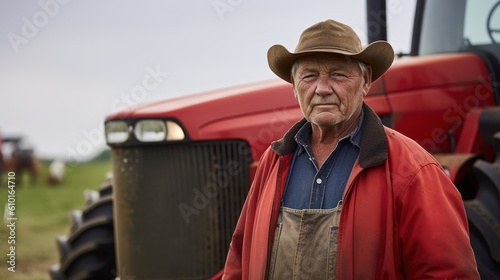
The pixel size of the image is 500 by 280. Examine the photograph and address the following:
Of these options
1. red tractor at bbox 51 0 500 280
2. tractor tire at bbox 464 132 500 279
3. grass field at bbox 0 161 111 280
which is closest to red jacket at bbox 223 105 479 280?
tractor tire at bbox 464 132 500 279

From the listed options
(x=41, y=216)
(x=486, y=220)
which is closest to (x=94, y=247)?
(x=486, y=220)

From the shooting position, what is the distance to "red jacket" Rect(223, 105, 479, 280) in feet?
7.64

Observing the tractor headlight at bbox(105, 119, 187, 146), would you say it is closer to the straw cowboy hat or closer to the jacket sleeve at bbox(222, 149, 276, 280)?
the jacket sleeve at bbox(222, 149, 276, 280)

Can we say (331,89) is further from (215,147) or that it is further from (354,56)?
(215,147)

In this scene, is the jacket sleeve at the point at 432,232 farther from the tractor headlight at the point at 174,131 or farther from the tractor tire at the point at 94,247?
the tractor tire at the point at 94,247

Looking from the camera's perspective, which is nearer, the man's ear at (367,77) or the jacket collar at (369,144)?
the jacket collar at (369,144)

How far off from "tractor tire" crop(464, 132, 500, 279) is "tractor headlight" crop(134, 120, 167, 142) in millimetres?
1517

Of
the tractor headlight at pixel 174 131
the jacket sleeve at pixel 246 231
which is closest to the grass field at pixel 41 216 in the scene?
the tractor headlight at pixel 174 131

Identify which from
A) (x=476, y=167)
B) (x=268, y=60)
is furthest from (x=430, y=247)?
(x=476, y=167)

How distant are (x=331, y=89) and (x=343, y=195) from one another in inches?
14.9

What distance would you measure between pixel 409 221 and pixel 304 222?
0.35 metres

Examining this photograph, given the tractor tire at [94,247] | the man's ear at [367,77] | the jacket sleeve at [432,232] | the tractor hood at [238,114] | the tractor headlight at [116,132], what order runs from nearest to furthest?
1. the jacket sleeve at [432,232]
2. the man's ear at [367,77]
3. the tractor hood at [238,114]
4. the tractor headlight at [116,132]
5. the tractor tire at [94,247]

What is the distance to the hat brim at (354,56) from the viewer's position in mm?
2586

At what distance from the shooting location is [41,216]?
12.4m
